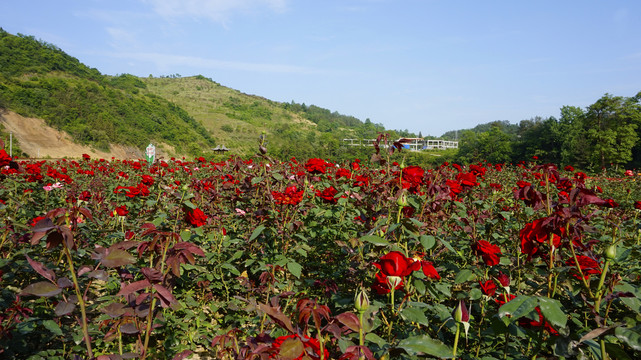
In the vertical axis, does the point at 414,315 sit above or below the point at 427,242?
below

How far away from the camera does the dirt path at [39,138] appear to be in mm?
30250

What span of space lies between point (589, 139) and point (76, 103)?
197 ft

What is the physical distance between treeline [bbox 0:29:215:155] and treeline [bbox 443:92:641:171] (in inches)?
1561

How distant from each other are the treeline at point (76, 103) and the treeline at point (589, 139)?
1561 inches

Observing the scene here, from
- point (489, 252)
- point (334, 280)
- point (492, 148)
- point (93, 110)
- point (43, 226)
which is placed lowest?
point (334, 280)

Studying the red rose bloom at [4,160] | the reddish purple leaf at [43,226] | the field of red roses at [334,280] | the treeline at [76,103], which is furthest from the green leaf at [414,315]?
the treeline at [76,103]

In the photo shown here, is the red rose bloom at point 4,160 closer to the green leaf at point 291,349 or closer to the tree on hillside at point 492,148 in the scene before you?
the green leaf at point 291,349

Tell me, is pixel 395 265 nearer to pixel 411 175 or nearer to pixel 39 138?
pixel 411 175

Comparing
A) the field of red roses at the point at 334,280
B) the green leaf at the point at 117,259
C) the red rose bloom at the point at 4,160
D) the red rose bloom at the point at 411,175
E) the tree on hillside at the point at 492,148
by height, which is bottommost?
the field of red roses at the point at 334,280

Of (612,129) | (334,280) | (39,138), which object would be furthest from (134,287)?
(612,129)

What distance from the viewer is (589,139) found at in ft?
126

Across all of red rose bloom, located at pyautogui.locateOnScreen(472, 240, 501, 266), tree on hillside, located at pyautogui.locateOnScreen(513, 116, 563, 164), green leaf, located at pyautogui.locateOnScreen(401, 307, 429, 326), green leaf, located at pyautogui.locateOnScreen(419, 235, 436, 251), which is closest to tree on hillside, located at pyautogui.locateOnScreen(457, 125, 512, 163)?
tree on hillside, located at pyautogui.locateOnScreen(513, 116, 563, 164)

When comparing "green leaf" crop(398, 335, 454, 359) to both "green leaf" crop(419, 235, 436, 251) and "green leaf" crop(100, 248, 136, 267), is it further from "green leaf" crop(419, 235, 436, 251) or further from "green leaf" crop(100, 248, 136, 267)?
"green leaf" crop(100, 248, 136, 267)

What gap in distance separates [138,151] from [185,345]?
142 ft
